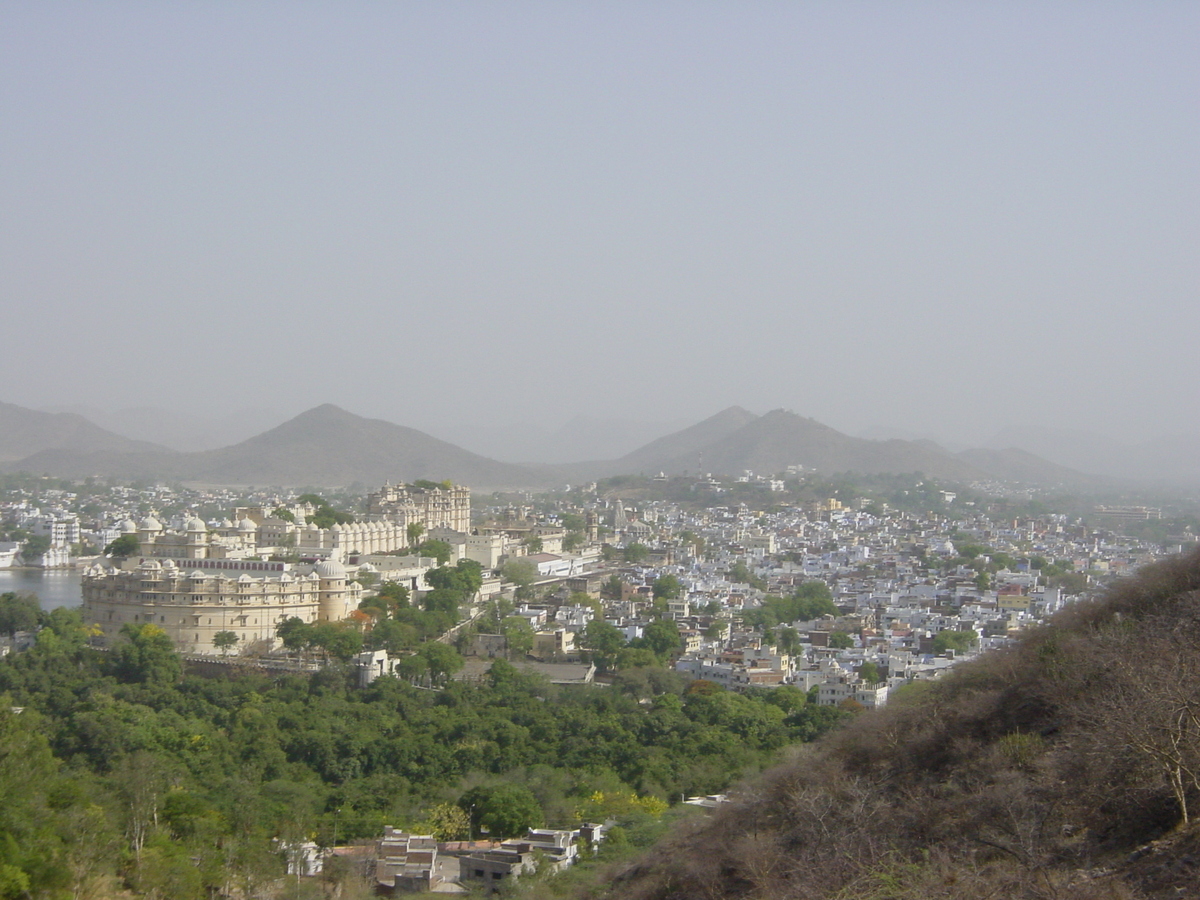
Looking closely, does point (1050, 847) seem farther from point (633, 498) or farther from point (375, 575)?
point (633, 498)

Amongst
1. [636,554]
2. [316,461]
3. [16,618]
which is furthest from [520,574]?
[316,461]

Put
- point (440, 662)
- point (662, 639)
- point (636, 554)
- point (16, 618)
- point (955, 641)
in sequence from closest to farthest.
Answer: point (440, 662) < point (16, 618) < point (662, 639) < point (955, 641) < point (636, 554)

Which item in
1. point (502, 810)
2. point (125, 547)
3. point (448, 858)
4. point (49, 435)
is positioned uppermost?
point (49, 435)

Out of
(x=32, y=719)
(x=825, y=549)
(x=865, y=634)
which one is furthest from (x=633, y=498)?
(x=32, y=719)

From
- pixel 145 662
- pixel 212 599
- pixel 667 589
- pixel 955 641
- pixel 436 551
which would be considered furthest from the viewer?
pixel 667 589

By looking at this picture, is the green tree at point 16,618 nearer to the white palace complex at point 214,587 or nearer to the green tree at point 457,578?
the white palace complex at point 214,587

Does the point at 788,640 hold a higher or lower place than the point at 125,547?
lower

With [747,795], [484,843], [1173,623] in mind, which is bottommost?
[484,843]

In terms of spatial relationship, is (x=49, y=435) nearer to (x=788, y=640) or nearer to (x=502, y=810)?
(x=788, y=640)
